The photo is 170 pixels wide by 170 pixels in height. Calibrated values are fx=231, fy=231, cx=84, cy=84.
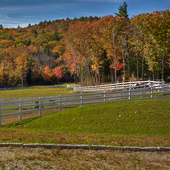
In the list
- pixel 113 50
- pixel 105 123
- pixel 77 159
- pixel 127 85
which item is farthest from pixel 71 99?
pixel 113 50

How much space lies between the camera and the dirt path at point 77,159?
252 inches

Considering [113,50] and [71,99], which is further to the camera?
[113,50]

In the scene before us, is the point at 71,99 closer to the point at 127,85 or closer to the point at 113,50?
the point at 127,85

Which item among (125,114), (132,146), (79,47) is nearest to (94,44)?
(79,47)

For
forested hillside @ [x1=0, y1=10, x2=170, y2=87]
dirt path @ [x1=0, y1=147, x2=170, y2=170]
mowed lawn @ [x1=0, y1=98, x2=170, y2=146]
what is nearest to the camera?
dirt path @ [x1=0, y1=147, x2=170, y2=170]

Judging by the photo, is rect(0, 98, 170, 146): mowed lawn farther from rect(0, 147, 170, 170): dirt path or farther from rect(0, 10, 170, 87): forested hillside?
rect(0, 10, 170, 87): forested hillside

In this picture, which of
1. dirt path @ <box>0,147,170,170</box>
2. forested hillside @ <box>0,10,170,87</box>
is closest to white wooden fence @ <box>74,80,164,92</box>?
forested hillside @ <box>0,10,170,87</box>

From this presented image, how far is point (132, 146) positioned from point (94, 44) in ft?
145

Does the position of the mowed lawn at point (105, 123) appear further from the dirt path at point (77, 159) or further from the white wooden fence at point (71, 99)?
the dirt path at point (77, 159)

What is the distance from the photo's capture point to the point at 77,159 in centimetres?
695

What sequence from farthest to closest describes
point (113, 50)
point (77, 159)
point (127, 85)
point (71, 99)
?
point (113, 50)
point (127, 85)
point (71, 99)
point (77, 159)

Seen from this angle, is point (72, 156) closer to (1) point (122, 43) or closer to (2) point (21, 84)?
(1) point (122, 43)

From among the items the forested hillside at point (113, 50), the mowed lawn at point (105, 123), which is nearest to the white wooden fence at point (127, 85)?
the forested hillside at point (113, 50)

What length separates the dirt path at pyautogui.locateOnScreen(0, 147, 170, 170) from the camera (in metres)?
6.41
